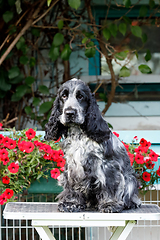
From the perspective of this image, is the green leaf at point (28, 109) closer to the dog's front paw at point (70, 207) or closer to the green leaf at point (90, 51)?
the green leaf at point (90, 51)

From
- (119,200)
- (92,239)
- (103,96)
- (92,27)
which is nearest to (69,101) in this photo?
(119,200)

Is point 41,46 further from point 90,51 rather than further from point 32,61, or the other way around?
point 90,51

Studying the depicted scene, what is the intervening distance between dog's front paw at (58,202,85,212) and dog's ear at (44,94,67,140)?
38cm

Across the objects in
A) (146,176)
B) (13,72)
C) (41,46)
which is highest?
(41,46)

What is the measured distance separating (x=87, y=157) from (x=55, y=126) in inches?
10.0

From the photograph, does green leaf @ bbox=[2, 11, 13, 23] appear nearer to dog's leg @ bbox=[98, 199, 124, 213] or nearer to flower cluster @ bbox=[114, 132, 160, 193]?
flower cluster @ bbox=[114, 132, 160, 193]

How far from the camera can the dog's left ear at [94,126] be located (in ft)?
6.16

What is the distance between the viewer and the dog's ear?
1959 millimetres

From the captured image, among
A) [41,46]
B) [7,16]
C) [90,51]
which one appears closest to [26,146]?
[90,51]

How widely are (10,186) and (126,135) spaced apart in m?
1.29

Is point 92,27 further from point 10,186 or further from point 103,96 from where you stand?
point 10,186

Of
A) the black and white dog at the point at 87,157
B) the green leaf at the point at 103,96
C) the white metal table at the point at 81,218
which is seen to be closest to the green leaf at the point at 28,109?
the green leaf at the point at 103,96

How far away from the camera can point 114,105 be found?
479 centimetres

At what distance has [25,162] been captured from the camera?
2.63 metres
